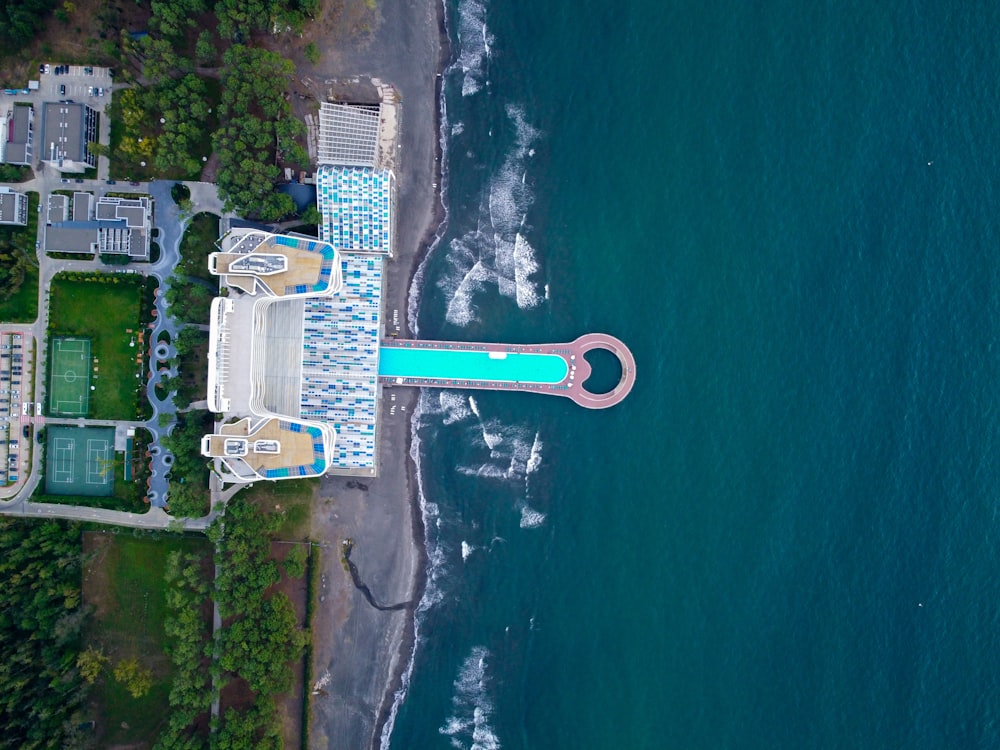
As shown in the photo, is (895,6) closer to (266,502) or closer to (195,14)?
(195,14)

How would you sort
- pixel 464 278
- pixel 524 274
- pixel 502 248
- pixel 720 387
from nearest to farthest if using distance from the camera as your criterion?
pixel 720 387
pixel 524 274
pixel 502 248
pixel 464 278

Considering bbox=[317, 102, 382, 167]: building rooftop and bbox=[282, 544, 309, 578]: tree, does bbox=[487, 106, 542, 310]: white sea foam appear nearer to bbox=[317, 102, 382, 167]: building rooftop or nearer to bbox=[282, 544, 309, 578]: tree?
bbox=[317, 102, 382, 167]: building rooftop

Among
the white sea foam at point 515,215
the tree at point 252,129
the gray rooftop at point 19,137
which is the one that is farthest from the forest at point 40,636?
the white sea foam at point 515,215

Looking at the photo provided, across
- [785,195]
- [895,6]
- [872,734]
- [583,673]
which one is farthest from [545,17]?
[872,734]

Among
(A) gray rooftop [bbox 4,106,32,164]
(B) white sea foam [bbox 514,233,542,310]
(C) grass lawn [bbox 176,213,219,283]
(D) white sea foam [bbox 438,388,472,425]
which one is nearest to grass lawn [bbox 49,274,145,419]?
(C) grass lawn [bbox 176,213,219,283]

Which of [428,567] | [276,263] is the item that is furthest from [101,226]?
[428,567]

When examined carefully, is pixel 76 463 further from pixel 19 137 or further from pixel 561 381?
pixel 561 381

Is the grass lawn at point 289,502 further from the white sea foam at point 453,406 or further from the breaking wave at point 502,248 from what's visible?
the breaking wave at point 502,248
